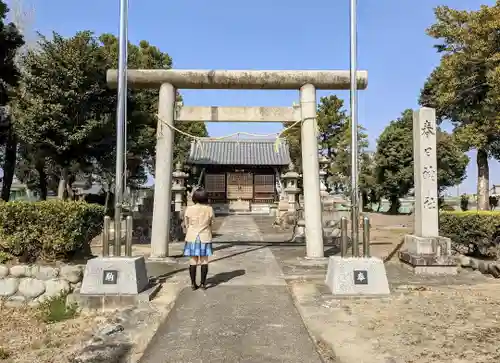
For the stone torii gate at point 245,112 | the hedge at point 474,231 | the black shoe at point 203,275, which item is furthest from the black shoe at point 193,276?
the hedge at point 474,231

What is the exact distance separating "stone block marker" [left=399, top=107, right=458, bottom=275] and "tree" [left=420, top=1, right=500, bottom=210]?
10.6 metres

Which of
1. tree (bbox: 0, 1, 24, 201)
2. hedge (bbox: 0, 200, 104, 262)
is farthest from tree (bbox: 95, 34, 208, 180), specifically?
hedge (bbox: 0, 200, 104, 262)

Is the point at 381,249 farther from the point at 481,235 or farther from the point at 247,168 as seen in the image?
the point at 247,168

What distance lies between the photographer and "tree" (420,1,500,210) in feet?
59.3

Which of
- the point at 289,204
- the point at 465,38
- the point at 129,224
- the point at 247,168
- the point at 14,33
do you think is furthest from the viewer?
the point at 247,168

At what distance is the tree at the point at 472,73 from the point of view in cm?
1808

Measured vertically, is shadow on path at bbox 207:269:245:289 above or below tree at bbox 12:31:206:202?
below

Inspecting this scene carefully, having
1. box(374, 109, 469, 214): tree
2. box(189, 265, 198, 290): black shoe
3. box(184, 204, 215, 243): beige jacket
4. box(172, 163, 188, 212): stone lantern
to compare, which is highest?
box(374, 109, 469, 214): tree

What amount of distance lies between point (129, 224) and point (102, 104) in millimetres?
13555

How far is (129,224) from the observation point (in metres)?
6.19

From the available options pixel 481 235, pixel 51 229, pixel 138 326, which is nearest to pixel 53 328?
pixel 138 326

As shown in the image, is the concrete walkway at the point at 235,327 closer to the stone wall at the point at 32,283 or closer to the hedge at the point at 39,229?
the stone wall at the point at 32,283

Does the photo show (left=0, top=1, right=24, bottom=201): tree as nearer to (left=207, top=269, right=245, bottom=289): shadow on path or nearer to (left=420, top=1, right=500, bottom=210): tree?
(left=207, top=269, right=245, bottom=289): shadow on path

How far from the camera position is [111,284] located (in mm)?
5805
